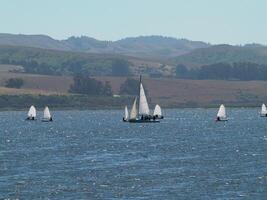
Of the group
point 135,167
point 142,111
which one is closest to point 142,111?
point 142,111

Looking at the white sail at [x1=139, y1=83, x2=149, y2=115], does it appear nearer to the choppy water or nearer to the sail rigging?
the sail rigging

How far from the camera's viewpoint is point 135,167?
8969cm

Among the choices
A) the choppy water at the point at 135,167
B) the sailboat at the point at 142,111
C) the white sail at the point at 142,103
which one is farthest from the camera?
the sailboat at the point at 142,111

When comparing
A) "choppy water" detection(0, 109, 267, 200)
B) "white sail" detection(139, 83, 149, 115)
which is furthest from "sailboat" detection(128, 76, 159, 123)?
"choppy water" detection(0, 109, 267, 200)

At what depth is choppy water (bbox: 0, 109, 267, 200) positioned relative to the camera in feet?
235

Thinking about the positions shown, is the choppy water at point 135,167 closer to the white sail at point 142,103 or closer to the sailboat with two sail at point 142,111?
the white sail at point 142,103

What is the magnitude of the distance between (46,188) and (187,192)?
1128 centimetres

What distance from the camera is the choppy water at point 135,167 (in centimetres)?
7175

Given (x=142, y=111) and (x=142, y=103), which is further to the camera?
(x=142, y=111)

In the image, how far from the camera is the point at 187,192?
2793 inches

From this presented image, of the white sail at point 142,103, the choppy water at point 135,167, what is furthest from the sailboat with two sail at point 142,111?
the choppy water at point 135,167

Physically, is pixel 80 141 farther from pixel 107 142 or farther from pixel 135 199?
pixel 135 199

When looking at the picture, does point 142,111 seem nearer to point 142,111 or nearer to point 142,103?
point 142,111

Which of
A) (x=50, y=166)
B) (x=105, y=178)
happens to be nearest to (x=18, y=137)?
(x=50, y=166)
